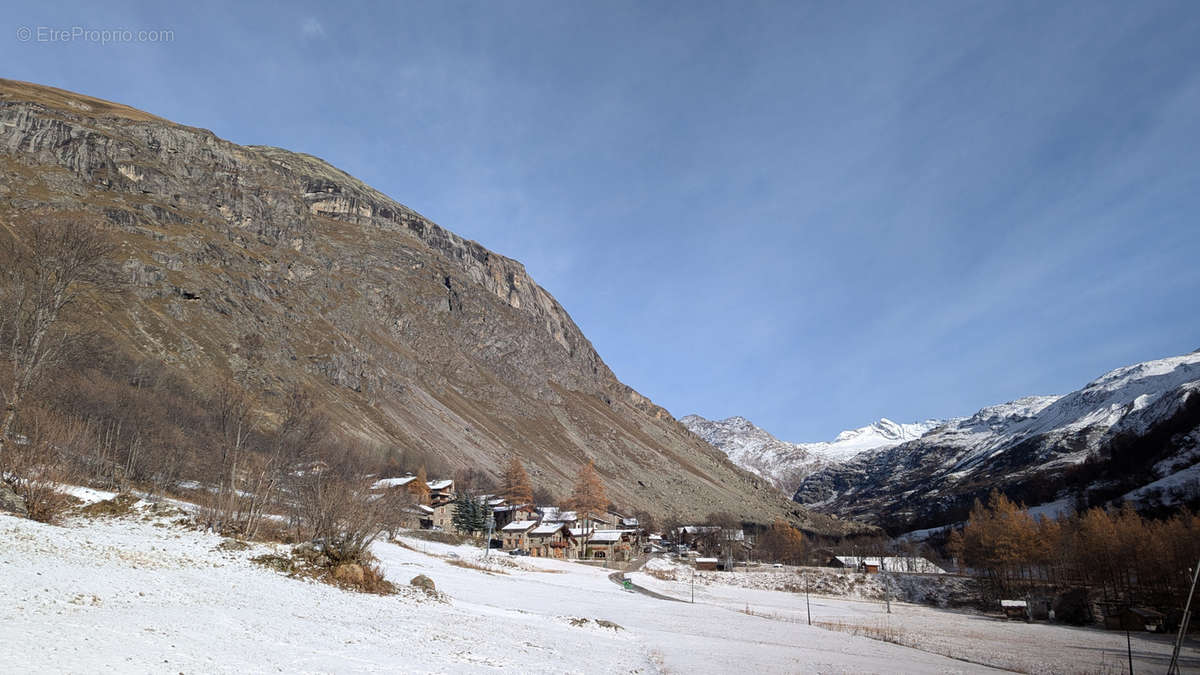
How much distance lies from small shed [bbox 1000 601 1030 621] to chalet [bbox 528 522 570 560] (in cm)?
5947

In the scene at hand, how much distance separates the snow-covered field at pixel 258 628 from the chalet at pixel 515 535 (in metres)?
66.8

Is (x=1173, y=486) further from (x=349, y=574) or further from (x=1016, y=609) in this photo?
(x=349, y=574)

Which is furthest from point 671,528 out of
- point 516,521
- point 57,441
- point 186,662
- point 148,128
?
point 148,128

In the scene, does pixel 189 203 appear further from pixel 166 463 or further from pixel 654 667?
pixel 654 667

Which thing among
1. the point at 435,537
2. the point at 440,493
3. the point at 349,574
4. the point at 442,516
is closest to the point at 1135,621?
the point at 349,574

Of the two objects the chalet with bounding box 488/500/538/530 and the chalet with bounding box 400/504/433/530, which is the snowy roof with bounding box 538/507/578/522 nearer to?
the chalet with bounding box 488/500/538/530

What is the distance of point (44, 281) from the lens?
77.8 feet

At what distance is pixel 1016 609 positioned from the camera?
5931 cm

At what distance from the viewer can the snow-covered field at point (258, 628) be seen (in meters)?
9.04

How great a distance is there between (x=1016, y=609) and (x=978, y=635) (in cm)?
2476

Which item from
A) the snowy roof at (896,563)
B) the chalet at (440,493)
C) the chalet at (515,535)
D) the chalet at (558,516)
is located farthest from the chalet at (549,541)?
the snowy roof at (896,563)

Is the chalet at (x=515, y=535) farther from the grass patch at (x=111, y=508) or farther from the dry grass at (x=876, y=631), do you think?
the grass patch at (x=111, y=508)

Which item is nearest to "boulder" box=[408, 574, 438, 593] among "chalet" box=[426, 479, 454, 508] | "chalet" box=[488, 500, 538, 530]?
"chalet" box=[426, 479, 454, 508]

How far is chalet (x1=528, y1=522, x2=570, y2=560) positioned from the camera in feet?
311
